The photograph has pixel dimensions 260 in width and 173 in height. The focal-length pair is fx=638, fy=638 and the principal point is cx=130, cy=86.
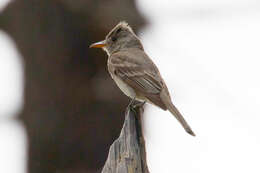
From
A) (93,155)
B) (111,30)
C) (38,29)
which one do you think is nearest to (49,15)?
(38,29)

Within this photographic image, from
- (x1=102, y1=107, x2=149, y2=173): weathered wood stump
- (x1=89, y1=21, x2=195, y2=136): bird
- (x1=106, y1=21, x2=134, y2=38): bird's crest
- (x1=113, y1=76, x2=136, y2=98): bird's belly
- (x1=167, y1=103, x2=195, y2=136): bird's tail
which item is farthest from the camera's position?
(x1=106, y1=21, x2=134, y2=38): bird's crest

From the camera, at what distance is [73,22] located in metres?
6.82

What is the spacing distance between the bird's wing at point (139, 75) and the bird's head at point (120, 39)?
22 centimetres

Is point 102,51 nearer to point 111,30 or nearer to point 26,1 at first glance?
point 111,30

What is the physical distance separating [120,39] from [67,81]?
87 cm

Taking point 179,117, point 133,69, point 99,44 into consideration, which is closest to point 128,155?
point 179,117

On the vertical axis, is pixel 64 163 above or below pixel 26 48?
below

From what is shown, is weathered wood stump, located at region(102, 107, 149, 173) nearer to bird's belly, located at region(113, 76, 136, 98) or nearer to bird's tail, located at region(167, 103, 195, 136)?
bird's tail, located at region(167, 103, 195, 136)

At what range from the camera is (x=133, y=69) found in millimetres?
6465

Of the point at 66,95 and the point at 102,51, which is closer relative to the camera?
the point at 66,95

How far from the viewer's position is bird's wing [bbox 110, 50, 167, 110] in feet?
19.5

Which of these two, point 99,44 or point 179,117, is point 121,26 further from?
point 179,117

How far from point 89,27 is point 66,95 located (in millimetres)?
778

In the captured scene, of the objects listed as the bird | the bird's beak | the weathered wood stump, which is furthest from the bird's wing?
the weathered wood stump
